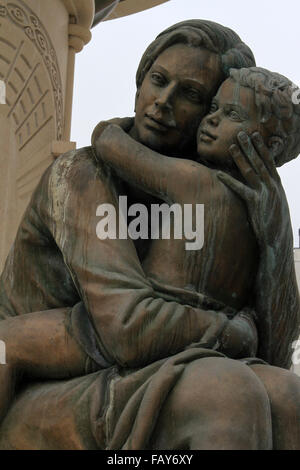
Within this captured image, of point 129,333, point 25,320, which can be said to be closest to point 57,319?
point 25,320

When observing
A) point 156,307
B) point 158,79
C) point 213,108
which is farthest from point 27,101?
point 156,307

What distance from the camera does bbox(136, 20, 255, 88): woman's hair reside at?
150 inches

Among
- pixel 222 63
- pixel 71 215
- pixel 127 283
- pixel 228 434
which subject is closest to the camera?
pixel 228 434

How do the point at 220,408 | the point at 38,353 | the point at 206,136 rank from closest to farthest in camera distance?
the point at 220,408, the point at 38,353, the point at 206,136

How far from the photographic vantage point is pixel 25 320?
350 centimetres

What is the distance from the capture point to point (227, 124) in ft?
11.7

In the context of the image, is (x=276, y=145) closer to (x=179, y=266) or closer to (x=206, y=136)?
(x=206, y=136)

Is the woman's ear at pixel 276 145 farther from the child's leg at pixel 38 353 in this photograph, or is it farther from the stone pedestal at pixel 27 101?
the stone pedestal at pixel 27 101

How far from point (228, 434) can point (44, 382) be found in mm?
823

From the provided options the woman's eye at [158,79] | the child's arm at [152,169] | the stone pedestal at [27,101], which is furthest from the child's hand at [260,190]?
the stone pedestal at [27,101]

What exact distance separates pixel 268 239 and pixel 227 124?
0.46 meters

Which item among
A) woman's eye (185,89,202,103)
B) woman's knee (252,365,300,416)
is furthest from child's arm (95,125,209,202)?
woman's knee (252,365,300,416)
